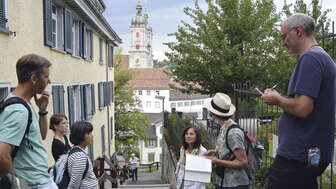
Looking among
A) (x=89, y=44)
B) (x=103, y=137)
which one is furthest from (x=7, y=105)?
(x=103, y=137)

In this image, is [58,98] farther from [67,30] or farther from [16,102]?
[16,102]

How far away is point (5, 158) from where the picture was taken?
9.03 feet

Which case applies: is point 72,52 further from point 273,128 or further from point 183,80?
point 273,128

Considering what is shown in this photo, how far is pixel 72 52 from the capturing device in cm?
1412

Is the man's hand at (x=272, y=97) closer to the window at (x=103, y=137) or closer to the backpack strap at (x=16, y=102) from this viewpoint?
the backpack strap at (x=16, y=102)

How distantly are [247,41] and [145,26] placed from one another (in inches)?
5039

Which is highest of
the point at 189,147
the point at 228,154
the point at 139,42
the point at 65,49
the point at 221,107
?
the point at 139,42

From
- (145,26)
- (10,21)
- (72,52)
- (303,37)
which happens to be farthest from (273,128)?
(145,26)

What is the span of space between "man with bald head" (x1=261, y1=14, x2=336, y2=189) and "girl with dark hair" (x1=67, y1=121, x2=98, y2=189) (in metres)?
2.34

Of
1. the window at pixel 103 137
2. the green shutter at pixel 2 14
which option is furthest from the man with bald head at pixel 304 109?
the window at pixel 103 137

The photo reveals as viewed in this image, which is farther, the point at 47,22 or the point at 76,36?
the point at 76,36

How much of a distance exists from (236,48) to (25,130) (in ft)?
46.4

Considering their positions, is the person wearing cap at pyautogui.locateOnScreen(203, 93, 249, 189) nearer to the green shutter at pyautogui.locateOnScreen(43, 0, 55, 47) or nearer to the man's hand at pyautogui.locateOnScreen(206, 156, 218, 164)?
the man's hand at pyautogui.locateOnScreen(206, 156, 218, 164)

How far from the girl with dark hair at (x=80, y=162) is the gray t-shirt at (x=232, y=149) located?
4.62 feet
